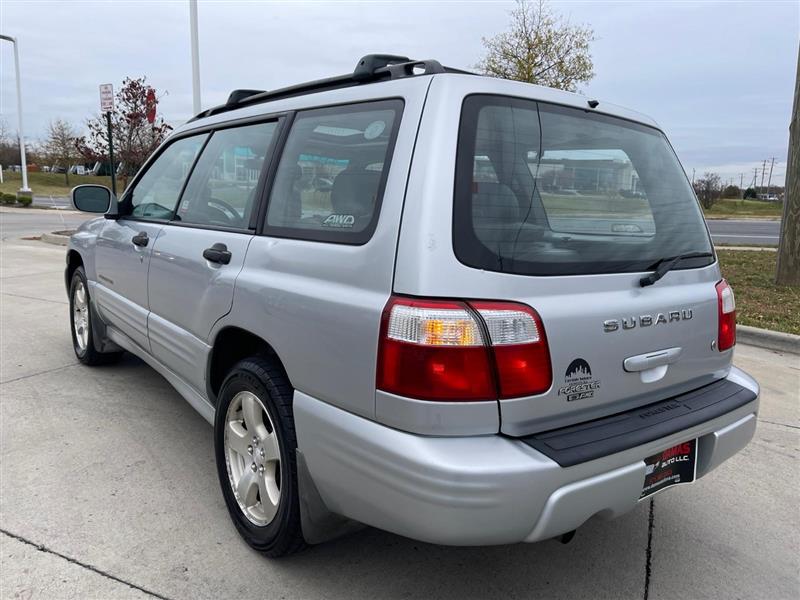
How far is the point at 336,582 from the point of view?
7.75 feet

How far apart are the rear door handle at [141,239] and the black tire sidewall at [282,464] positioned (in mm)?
1258

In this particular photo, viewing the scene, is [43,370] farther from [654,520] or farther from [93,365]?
[654,520]

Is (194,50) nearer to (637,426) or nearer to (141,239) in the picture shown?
(141,239)

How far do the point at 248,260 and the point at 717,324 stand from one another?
1889mm

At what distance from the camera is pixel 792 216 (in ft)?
27.6

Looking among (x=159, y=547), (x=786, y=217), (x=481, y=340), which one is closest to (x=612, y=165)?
(x=481, y=340)

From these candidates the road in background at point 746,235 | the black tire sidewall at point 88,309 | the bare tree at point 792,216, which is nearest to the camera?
the black tire sidewall at point 88,309

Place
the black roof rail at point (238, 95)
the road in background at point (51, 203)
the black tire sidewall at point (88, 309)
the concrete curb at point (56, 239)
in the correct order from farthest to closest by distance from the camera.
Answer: the road in background at point (51, 203) → the concrete curb at point (56, 239) → the black tire sidewall at point (88, 309) → the black roof rail at point (238, 95)

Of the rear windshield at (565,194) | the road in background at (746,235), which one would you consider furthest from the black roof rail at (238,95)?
the road in background at (746,235)

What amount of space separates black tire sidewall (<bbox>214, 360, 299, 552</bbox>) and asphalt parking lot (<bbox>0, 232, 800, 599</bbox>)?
113mm

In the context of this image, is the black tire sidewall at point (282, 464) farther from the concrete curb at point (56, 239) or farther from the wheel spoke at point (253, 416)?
the concrete curb at point (56, 239)

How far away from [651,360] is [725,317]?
0.63 m

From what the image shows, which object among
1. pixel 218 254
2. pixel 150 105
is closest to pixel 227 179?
pixel 218 254

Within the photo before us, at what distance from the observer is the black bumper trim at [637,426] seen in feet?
6.07
